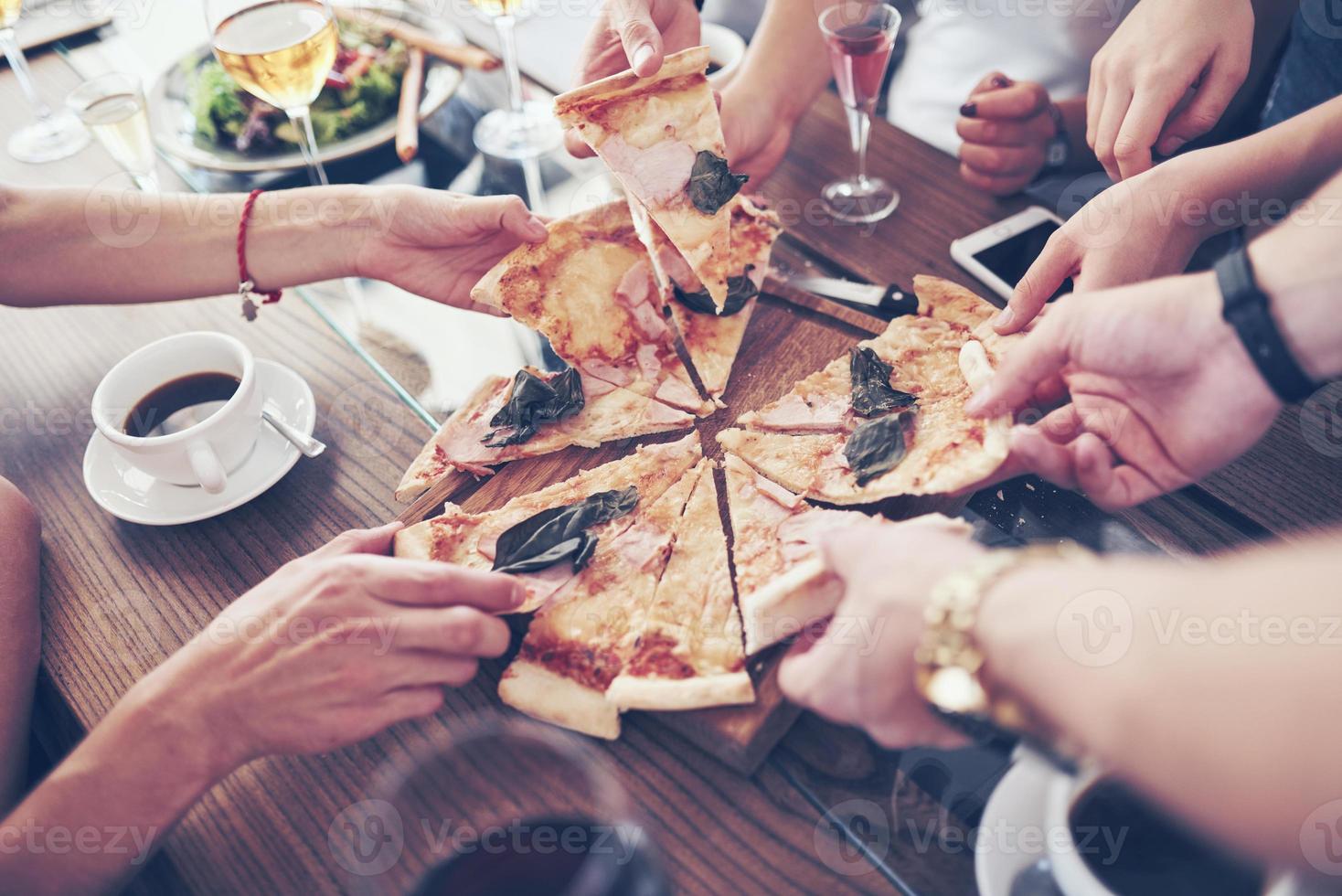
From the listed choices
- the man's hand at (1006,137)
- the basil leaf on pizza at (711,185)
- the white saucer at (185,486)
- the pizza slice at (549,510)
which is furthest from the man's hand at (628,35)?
the white saucer at (185,486)

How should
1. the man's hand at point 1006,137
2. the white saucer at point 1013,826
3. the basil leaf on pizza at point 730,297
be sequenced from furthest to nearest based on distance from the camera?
the man's hand at point 1006,137 → the basil leaf on pizza at point 730,297 → the white saucer at point 1013,826

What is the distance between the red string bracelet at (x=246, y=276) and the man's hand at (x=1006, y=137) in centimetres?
258

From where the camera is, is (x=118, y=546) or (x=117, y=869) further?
(x=118, y=546)

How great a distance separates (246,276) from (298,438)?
0.78m

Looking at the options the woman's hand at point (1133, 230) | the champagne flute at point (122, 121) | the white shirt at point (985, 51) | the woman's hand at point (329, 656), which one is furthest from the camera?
the white shirt at point (985, 51)

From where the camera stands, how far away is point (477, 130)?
382 centimetres

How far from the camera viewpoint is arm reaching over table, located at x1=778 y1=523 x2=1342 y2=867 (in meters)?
1.24

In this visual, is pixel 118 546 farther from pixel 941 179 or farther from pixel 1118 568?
pixel 941 179

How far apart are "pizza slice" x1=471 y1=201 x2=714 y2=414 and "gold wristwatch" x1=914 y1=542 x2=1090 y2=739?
132 centimetres

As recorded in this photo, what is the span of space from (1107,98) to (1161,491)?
137cm

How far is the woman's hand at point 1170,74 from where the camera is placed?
8.47 ft

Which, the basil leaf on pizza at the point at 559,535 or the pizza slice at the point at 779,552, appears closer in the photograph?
the pizza slice at the point at 779,552

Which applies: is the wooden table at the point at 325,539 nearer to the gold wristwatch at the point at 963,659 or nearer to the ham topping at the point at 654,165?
the gold wristwatch at the point at 963,659

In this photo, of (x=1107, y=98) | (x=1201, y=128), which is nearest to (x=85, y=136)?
(x=1107, y=98)
